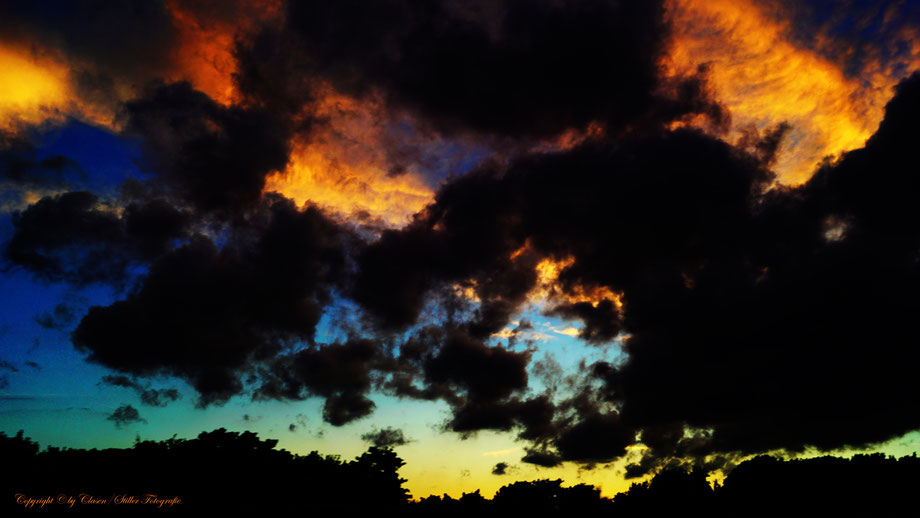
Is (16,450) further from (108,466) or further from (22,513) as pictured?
(22,513)

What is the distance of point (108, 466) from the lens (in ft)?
190

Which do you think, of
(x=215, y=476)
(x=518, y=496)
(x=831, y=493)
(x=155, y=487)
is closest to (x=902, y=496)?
(x=831, y=493)

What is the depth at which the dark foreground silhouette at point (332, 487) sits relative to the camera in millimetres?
52856

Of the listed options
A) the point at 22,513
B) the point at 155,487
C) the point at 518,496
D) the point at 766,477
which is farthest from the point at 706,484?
the point at 22,513

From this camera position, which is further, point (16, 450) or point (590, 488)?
point (590, 488)

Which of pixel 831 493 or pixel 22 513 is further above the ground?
pixel 831 493

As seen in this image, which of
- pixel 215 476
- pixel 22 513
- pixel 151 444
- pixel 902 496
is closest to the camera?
pixel 22 513

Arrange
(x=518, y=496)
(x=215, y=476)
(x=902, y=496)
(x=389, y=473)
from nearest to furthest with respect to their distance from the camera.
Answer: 1. (x=215, y=476)
2. (x=902, y=496)
3. (x=389, y=473)
4. (x=518, y=496)

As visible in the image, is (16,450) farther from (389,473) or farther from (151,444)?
(389,473)

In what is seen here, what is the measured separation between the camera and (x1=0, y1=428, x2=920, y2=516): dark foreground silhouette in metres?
52.9

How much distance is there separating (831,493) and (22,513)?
114696 mm

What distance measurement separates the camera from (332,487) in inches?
2992

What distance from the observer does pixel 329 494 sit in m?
74.4

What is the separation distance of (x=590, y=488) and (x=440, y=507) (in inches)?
1509
